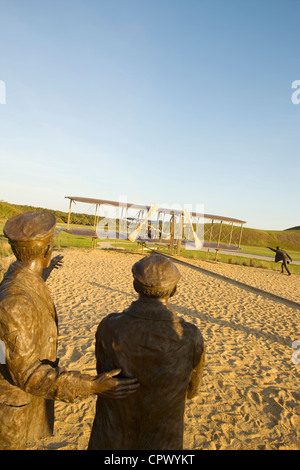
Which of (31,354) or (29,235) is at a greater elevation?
(29,235)

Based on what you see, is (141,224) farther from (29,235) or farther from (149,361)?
(149,361)

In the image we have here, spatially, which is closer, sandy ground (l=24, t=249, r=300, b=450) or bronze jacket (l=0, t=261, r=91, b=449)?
bronze jacket (l=0, t=261, r=91, b=449)

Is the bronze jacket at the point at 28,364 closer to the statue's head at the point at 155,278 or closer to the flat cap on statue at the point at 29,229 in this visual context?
the flat cap on statue at the point at 29,229

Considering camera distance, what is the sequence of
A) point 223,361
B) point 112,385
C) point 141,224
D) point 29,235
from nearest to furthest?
point 112,385 → point 29,235 → point 223,361 → point 141,224

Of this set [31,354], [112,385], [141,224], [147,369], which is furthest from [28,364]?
[141,224]

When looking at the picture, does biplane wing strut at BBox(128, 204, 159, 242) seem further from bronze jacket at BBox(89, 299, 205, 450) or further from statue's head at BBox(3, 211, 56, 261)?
bronze jacket at BBox(89, 299, 205, 450)

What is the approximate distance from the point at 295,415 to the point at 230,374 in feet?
3.44

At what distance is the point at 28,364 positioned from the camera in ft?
4.53

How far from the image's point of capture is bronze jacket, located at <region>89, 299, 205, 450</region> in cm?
137

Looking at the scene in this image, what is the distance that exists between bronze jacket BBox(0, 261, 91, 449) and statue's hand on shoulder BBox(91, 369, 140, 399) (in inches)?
2.4

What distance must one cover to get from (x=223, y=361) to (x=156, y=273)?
4.14 meters

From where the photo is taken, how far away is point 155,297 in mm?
1431

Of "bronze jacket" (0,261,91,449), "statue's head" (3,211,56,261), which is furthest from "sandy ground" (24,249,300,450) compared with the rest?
"statue's head" (3,211,56,261)
